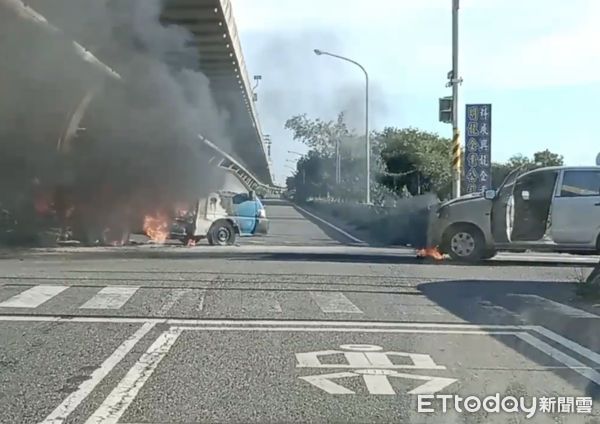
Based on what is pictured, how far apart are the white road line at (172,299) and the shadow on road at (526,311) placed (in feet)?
10.4

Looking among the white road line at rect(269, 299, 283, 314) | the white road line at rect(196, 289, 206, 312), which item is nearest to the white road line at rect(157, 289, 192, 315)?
the white road line at rect(196, 289, 206, 312)

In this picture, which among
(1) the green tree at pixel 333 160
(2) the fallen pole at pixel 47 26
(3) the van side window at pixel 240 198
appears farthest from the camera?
(1) the green tree at pixel 333 160

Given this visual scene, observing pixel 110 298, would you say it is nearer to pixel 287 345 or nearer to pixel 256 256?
pixel 287 345

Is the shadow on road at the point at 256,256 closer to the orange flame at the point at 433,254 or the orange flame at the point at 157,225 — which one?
the orange flame at the point at 433,254

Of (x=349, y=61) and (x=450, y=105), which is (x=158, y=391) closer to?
(x=450, y=105)

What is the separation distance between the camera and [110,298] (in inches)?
463

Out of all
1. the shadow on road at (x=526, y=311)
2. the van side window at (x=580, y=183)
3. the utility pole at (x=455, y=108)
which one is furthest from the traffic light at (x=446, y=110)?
the shadow on road at (x=526, y=311)

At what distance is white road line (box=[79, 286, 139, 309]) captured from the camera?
1105 centimetres

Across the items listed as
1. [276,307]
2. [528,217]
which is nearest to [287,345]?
[276,307]

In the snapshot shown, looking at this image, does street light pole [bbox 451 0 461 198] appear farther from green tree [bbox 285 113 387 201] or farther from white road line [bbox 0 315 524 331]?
green tree [bbox 285 113 387 201]

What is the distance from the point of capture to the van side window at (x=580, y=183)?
→ 55.0ft

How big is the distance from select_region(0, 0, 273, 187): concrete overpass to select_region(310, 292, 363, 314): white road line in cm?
890

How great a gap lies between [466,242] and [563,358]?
9582mm

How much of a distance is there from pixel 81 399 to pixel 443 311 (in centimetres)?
555
